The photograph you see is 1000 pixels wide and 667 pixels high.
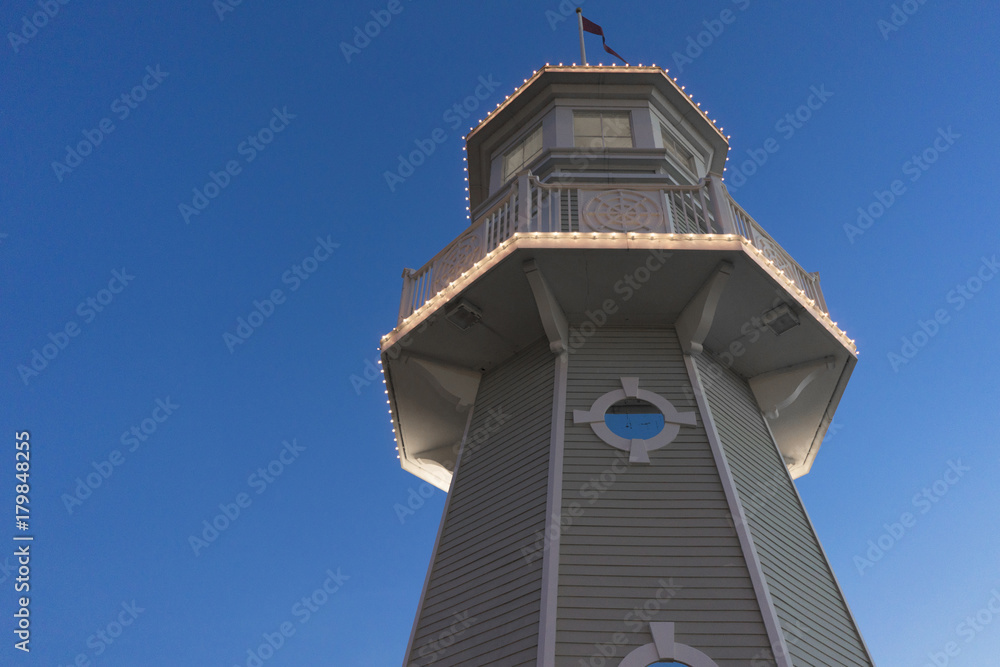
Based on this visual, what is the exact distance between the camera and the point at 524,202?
8.80 m

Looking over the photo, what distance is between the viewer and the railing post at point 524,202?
27.9 ft

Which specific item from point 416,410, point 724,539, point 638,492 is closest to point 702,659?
point 724,539

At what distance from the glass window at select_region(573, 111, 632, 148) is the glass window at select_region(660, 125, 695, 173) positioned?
803mm

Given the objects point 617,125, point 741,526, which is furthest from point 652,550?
point 617,125

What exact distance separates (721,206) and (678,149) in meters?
4.42

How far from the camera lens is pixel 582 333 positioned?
9109 millimetres

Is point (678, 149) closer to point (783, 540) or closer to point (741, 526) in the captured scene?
point (783, 540)

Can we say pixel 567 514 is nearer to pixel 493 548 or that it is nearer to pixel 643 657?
pixel 493 548

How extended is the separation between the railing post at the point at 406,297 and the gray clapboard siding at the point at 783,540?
383 centimetres

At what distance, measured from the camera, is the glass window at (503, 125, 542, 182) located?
490 inches

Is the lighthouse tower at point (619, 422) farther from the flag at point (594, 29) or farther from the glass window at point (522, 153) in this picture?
the flag at point (594, 29)

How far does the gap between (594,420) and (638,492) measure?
1011mm

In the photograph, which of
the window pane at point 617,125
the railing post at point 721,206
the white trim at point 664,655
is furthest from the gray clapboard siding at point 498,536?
the window pane at point 617,125

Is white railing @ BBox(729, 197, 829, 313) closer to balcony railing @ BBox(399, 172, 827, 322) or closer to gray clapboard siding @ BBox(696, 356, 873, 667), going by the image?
balcony railing @ BBox(399, 172, 827, 322)
